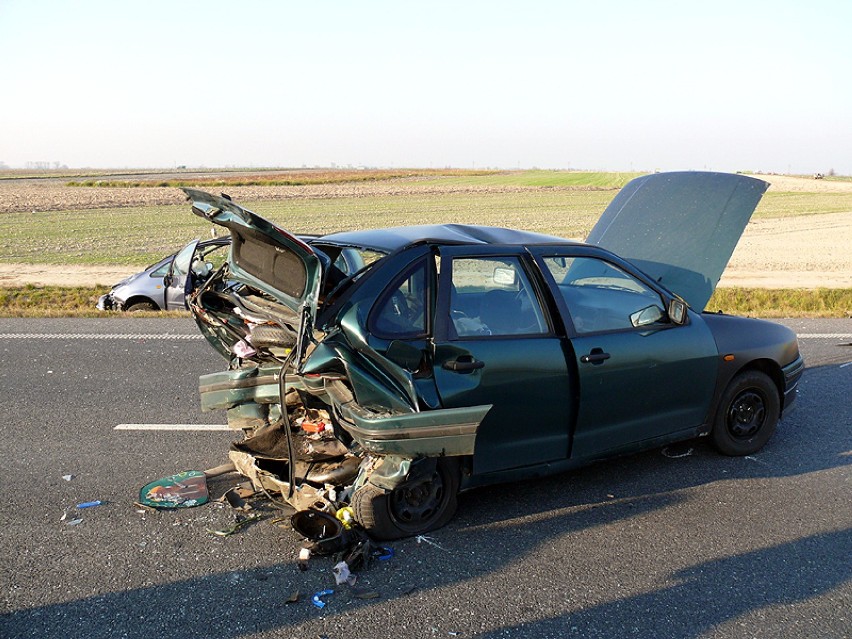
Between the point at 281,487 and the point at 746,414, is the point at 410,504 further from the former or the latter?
the point at 746,414

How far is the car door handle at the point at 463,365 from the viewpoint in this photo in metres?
4.62

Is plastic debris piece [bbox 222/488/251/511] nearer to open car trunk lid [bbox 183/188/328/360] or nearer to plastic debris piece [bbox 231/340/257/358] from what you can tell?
plastic debris piece [bbox 231/340/257/358]

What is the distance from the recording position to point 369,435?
432 centimetres

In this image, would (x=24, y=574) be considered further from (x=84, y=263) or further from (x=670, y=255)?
(x=84, y=263)

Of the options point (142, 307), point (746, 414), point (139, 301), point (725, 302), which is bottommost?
point (142, 307)

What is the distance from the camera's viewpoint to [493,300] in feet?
16.5

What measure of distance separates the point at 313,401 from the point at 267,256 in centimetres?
88

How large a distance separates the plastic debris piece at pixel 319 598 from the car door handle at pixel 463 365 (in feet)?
4.34

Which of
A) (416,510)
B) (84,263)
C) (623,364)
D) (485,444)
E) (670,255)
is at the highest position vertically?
(670,255)

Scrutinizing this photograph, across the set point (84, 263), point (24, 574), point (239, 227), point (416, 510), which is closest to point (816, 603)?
point (416, 510)

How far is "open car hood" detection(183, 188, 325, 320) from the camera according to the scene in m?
4.39

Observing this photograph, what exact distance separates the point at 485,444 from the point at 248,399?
1.45m

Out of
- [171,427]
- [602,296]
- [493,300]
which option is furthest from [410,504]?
[171,427]

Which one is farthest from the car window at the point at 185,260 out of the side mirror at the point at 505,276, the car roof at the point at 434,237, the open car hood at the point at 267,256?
the side mirror at the point at 505,276
